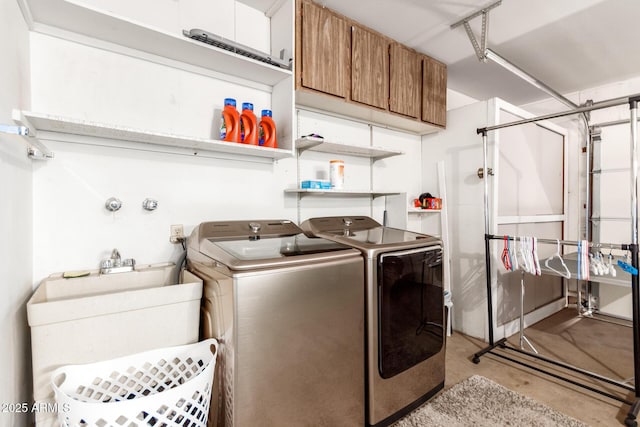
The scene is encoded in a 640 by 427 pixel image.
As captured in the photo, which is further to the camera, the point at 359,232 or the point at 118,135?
the point at 359,232

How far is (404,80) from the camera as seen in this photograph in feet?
8.61

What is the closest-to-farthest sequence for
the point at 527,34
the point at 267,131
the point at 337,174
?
the point at 267,131 < the point at 337,174 < the point at 527,34

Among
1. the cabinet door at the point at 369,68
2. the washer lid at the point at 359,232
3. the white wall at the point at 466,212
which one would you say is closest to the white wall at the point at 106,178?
the washer lid at the point at 359,232

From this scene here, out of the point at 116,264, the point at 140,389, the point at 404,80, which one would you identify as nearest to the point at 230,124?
the point at 116,264

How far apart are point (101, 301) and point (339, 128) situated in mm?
2047

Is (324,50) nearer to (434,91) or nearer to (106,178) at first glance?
(434,91)

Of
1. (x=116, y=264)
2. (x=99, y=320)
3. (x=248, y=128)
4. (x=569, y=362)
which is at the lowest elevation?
(x=569, y=362)

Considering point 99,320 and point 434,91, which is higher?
point 434,91

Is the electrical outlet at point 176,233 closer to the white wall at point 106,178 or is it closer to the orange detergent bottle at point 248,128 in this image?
the white wall at point 106,178

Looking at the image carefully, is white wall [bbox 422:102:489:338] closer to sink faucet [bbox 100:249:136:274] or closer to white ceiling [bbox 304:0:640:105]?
white ceiling [bbox 304:0:640:105]

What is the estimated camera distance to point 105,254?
1.63m

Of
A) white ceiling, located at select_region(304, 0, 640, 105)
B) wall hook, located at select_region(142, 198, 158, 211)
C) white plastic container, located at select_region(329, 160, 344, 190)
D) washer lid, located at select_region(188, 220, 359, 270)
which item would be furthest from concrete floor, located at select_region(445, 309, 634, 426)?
white ceiling, located at select_region(304, 0, 640, 105)

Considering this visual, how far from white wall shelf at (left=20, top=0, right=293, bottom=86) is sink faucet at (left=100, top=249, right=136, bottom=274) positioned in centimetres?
111

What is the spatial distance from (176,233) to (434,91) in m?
2.55
